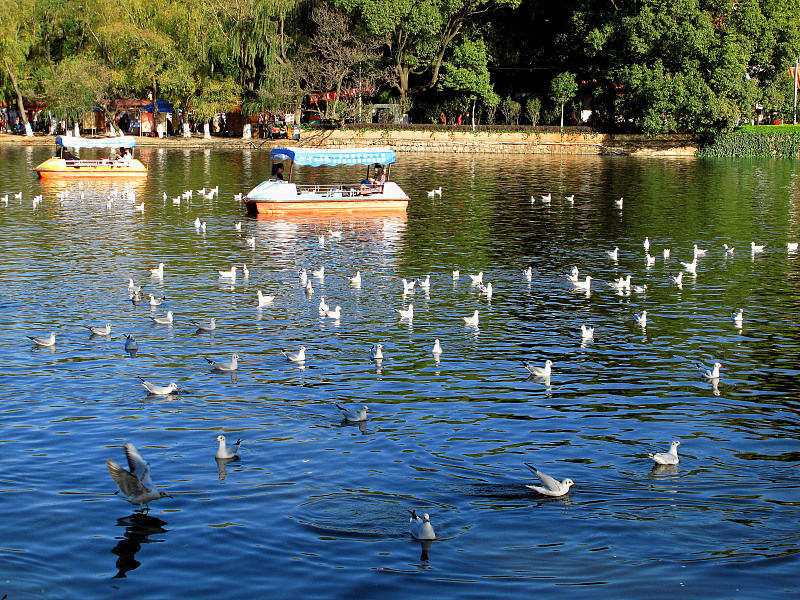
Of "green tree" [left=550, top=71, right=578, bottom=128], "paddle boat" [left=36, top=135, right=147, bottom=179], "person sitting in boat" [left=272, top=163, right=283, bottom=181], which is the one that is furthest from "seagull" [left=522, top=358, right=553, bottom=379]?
"green tree" [left=550, top=71, right=578, bottom=128]

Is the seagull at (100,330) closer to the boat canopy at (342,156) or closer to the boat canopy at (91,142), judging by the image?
the boat canopy at (342,156)

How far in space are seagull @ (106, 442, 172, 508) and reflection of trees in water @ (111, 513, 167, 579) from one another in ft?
0.91

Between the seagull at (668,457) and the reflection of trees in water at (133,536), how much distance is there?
24.7 ft

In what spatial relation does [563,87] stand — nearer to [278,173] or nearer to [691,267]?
[278,173]

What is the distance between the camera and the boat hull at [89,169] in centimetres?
5831

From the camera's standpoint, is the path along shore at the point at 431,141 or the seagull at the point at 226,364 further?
the path along shore at the point at 431,141

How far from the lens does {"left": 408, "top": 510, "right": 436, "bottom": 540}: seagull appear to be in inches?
491

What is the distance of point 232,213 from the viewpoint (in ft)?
147

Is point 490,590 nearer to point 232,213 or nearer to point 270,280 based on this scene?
point 270,280

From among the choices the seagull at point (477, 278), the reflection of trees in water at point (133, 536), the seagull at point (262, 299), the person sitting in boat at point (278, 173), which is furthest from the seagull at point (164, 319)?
the person sitting in boat at point (278, 173)

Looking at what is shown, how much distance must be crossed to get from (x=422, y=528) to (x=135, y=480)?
13.0 ft

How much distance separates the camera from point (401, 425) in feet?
56.2

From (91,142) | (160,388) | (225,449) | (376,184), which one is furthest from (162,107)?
(225,449)

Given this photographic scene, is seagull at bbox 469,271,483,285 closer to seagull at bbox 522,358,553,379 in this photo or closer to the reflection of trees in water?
seagull at bbox 522,358,553,379
